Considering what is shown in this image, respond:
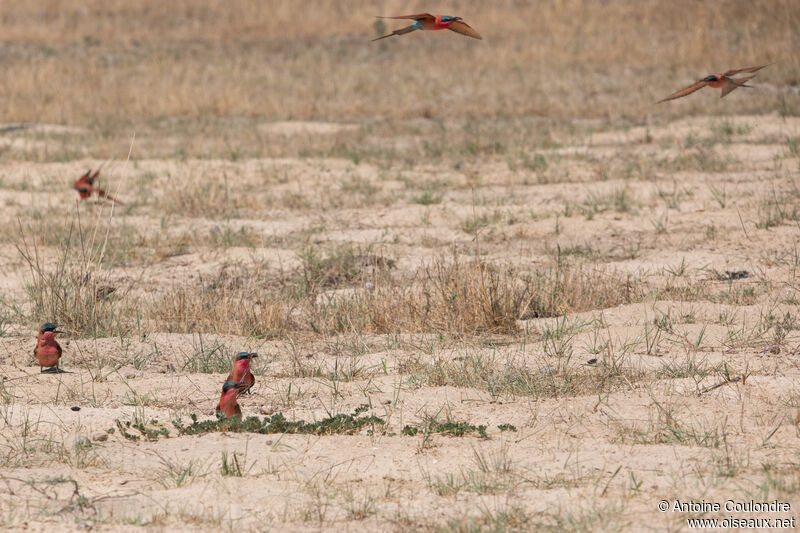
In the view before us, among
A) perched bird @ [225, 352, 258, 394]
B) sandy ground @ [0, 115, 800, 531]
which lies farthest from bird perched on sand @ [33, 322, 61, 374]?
perched bird @ [225, 352, 258, 394]

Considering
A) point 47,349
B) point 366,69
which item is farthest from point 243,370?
point 366,69

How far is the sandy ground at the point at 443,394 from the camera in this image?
3.31 metres

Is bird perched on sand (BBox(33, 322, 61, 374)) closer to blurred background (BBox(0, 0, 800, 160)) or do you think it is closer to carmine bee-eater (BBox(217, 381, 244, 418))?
carmine bee-eater (BBox(217, 381, 244, 418))

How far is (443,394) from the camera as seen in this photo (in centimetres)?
433

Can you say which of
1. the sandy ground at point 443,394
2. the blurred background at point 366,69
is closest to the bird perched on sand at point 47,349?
the sandy ground at point 443,394

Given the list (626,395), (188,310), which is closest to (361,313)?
(188,310)

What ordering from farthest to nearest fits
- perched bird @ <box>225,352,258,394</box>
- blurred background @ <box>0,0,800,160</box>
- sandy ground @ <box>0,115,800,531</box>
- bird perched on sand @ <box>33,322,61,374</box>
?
blurred background @ <box>0,0,800,160</box> < bird perched on sand @ <box>33,322,61,374</box> < perched bird @ <box>225,352,258,394</box> < sandy ground @ <box>0,115,800,531</box>

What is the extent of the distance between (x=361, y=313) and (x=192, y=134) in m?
7.66

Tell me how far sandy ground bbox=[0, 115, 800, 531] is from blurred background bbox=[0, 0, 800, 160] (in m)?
3.20

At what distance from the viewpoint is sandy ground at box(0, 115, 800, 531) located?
130 inches

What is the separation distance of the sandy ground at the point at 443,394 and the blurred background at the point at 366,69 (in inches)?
126

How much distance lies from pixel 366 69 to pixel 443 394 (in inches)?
508

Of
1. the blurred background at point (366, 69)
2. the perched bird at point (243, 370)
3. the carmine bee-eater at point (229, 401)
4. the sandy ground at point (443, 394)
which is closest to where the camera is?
Result: the sandy ground at point (443, 394)

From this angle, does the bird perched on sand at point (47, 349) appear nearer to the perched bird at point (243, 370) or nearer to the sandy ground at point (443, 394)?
the sandy ground at point (443, 394)
